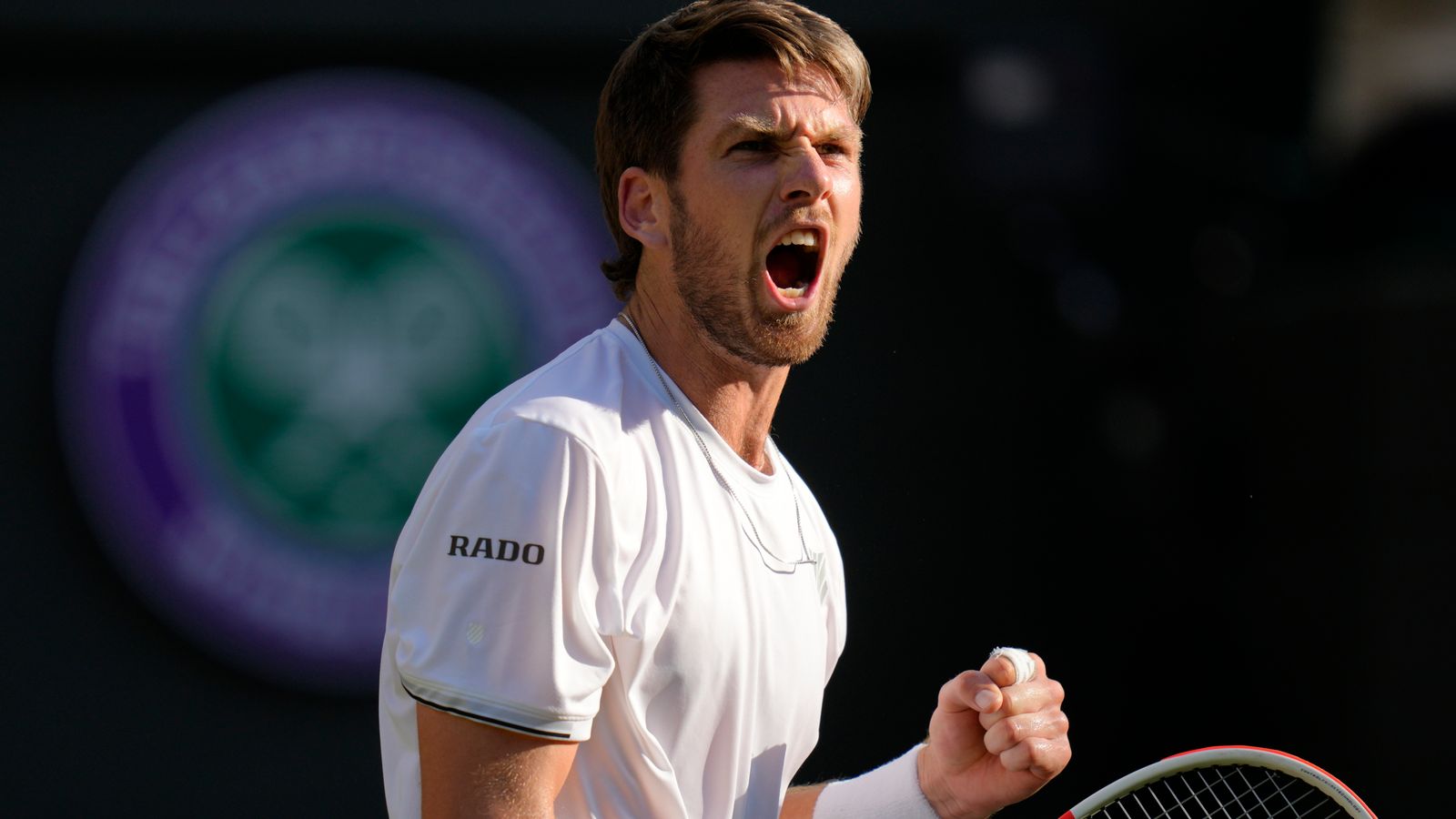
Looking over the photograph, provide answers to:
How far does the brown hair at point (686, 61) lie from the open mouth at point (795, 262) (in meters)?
0.19

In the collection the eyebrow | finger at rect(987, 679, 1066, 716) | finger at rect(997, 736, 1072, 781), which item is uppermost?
the eyebrow

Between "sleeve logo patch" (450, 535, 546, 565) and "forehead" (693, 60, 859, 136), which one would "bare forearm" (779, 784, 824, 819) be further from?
"forehead" (693, 60, 859, 136)

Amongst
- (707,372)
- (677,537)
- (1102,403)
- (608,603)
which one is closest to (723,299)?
(707,372)

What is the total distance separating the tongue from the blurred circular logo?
1315 millimetres

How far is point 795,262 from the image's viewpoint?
2008 millimetres

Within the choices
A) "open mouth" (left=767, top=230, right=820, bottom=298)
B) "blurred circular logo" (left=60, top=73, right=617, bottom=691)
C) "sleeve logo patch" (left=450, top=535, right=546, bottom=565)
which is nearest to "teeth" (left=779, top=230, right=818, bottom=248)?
"open mouth" (left=767, top=230, right=820, bottom=298)

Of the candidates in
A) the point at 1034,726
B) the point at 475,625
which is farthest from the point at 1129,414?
the point at 475,625

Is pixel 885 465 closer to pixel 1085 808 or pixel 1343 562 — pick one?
pixel 1343 562

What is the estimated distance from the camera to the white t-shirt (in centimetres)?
152

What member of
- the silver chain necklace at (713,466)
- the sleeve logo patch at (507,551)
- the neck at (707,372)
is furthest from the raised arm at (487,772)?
the neck at (707,372)

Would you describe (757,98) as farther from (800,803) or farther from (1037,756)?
(800,803)

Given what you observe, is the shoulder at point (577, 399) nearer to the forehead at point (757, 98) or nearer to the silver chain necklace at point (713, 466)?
the silver chain necklace at point (713, 466)

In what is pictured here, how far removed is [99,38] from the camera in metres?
3.22

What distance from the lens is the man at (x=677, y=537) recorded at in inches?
60.1
